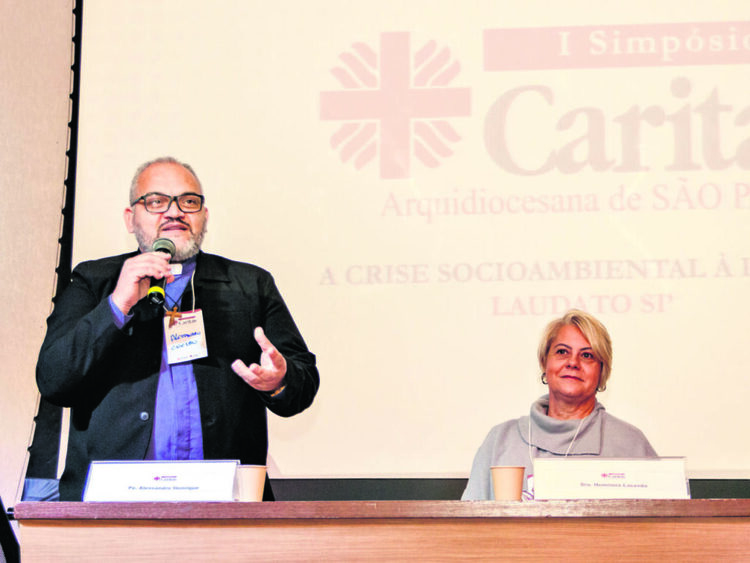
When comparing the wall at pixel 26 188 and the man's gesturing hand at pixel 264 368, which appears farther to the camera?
the wall at pixel 26 188

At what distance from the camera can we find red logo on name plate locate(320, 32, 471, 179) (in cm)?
332

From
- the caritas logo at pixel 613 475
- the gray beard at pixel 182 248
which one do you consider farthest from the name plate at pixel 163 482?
the gray beard at pixel 182 248

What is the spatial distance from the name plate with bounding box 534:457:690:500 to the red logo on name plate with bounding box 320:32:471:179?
1.76 metres

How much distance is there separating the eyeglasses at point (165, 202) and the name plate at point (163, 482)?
1.21 m

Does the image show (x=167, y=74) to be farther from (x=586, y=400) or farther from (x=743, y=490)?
(x=743, y=490)

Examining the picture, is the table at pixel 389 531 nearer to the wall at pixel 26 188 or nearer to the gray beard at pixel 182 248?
the gray beard at pixel 182 248

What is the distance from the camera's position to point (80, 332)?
244 cm

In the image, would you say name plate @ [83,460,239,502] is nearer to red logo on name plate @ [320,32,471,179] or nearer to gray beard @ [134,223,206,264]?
gray beard @ [134,223,206,264]

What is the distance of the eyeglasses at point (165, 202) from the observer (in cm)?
283

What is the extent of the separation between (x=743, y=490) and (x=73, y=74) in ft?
9.06

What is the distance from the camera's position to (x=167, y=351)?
266cm

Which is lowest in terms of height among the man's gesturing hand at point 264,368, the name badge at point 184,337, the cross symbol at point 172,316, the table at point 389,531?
the table at point 389,531

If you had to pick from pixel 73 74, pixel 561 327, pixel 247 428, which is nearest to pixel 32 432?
pixel 247 428

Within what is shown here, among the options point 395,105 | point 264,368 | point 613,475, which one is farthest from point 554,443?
point 395,105
